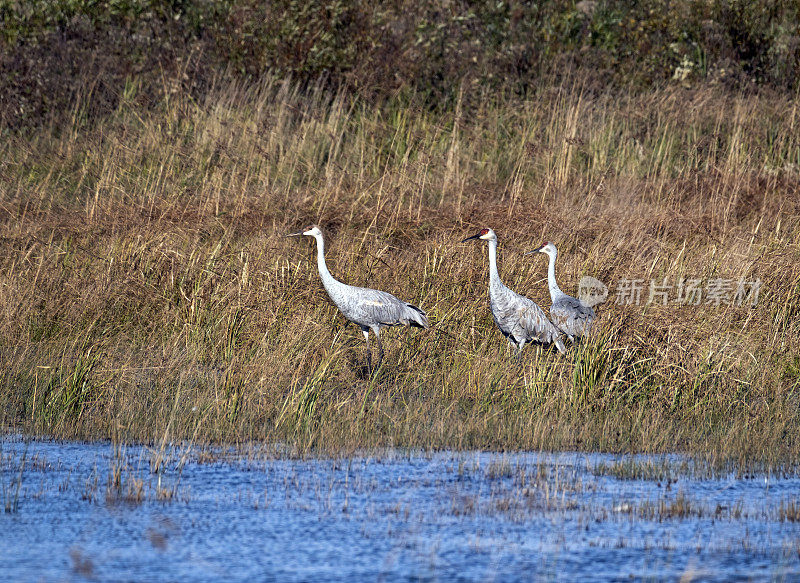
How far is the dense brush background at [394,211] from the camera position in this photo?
6.91 metres

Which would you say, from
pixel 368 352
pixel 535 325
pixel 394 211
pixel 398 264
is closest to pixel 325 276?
pixel 368 352

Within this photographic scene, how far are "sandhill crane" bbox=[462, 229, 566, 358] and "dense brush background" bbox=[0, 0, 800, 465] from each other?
0.60ft

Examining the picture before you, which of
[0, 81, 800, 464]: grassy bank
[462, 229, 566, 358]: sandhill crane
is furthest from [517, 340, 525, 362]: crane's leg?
[0, 81, 800, 464]: grassy bank

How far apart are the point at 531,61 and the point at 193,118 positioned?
416cm

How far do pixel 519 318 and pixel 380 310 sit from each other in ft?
3.25

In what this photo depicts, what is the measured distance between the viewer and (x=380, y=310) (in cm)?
841

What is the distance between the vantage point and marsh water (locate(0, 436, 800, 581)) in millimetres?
4566

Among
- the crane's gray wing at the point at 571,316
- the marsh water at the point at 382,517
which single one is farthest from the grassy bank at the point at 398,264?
the marsh water at the point at 382,517

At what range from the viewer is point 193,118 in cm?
1217

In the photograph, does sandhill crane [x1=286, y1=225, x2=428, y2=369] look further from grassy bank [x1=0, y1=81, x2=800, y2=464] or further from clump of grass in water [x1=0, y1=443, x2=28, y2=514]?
clump of grass in water [x1=0, y1=443, x2=28, y2=514]

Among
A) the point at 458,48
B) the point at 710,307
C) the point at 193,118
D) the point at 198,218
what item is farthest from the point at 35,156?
the point at 710,307

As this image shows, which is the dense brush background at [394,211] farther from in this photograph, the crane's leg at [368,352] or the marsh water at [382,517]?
the marsh water at [382,517]

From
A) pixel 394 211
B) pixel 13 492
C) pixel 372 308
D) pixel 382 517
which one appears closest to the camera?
pixel 382 517

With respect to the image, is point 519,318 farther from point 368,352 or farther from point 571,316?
point 368,352
